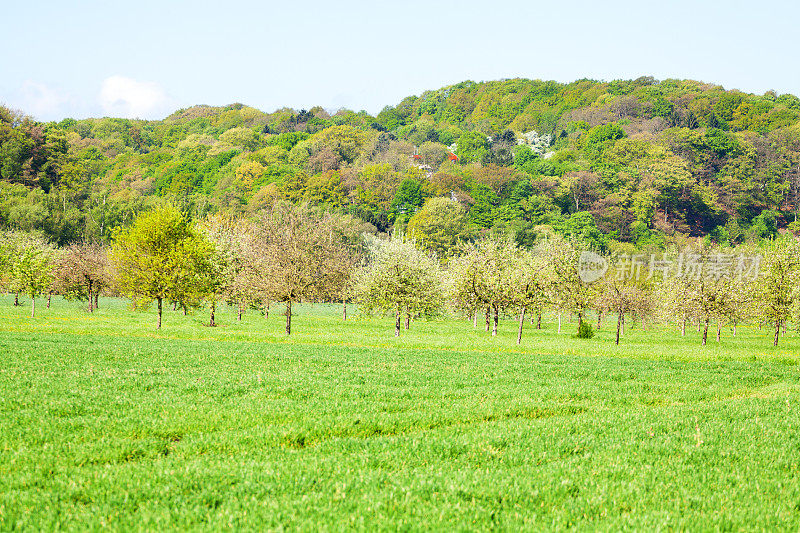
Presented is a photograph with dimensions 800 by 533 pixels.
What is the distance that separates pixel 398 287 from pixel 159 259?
60.2 feet

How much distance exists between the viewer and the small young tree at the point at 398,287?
144ft

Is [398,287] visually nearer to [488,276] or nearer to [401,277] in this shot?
[401,277]

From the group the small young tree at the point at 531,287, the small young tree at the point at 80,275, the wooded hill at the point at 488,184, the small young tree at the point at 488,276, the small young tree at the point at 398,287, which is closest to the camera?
the small young tree at the point at 531,287

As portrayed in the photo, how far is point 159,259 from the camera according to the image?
41.3 metres

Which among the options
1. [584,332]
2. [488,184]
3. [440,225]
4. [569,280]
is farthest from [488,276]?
[488,184]

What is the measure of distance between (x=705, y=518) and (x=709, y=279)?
4725cm

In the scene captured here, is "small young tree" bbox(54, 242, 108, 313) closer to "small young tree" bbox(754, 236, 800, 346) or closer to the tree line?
the tree line

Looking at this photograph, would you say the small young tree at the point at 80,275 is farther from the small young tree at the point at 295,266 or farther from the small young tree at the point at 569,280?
the small young tree at the point at 569,280

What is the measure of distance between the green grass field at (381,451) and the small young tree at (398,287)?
2439cm

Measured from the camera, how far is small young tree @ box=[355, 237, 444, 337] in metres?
43.9

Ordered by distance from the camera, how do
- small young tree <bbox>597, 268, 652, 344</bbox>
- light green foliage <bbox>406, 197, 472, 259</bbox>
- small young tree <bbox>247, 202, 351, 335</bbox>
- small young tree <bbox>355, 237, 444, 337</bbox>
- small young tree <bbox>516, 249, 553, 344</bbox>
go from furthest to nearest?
light green foliage <bbox>406, 197, 472, 259</bbox>, small young tree <bbox>597, 268, 652, 344</bbox>, small young tree <bbox>355, 237, 444, 337</bbox>, small young tree <bbox>247, 202, 351, 335</bbox>, small young tree <bbox>516, 249, 553, 344</bbox>

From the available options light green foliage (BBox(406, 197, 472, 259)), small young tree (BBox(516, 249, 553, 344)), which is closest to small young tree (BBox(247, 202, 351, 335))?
small young tree (BBox(516, 249, 553, 344))

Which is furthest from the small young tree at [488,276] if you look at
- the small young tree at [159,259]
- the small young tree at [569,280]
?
the small young tree at [159,259]

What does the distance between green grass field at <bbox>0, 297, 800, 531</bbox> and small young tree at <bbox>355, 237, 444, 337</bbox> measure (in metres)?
24.4
